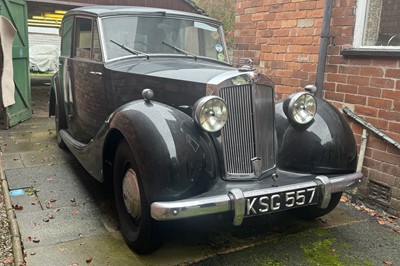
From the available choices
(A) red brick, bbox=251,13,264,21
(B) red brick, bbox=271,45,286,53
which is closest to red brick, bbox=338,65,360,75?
(B) red brick, bbox=271,45,286,53

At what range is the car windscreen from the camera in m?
3.89

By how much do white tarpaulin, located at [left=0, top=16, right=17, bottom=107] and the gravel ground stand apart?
144 inches

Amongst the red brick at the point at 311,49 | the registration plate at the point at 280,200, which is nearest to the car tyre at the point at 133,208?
the registration plate at the point at 280,200

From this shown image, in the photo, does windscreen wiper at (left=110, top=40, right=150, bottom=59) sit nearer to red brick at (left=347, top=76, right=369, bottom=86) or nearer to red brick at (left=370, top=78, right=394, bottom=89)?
red brick at (left=347, top=76, right=369, bottom=86)

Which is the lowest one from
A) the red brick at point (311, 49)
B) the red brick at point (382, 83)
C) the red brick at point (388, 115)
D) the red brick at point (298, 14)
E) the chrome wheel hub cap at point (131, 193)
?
the chrome wheel hub cap at point (131, 193)

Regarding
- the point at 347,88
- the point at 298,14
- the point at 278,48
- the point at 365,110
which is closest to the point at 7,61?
the point at 278,48

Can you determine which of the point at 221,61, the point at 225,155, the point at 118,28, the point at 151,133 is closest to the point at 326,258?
the point at 225,155

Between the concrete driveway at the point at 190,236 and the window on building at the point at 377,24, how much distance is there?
1.80 meters

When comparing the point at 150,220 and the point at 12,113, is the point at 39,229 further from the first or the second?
the point at 12,113

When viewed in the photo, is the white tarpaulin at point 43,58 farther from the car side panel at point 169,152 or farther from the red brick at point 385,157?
the car side panel at point 169,152

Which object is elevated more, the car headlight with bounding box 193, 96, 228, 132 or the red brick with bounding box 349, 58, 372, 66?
the red brick with bounding box 349, 58, 372, 66

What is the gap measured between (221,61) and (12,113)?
4650mm

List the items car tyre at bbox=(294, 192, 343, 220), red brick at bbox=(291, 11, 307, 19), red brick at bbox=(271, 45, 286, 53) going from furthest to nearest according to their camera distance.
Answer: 1. red brick at bbox=(271, 45, 286, 53)
2. red brick at bbox=(291, 11, 307, 19)
3. car tyre at bbox=(294, 192, 343, 220)

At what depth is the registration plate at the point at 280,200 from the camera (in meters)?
2.55
